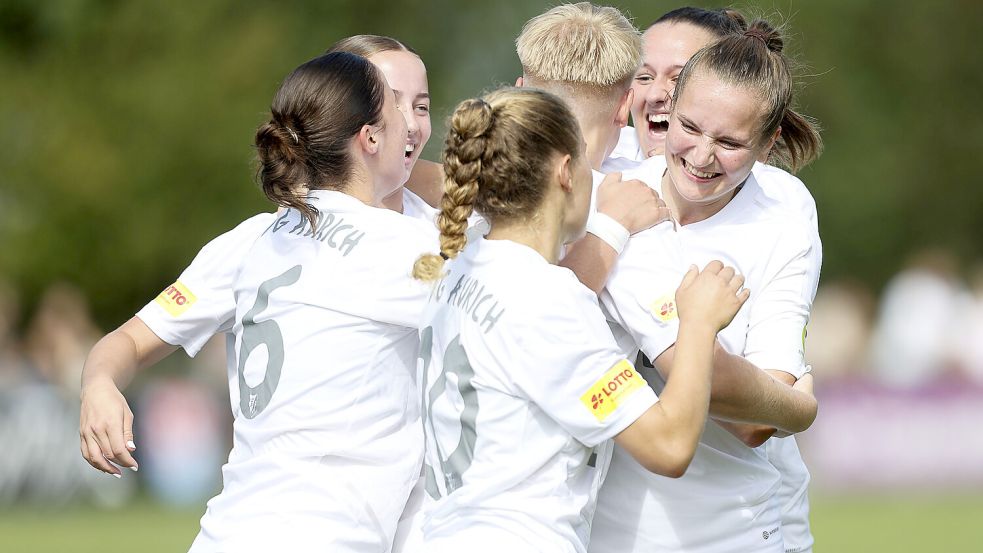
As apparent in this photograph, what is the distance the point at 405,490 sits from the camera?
4062mm

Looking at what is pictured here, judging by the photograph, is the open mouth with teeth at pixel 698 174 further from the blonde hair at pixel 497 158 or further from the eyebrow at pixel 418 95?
the eyebrow at pixel 418 95

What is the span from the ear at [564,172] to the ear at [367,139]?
0.69 m

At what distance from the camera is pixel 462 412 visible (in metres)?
3.72

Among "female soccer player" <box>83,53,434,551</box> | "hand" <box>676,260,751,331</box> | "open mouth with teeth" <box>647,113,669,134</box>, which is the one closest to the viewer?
"hand" <box>676,260,751,331</box>

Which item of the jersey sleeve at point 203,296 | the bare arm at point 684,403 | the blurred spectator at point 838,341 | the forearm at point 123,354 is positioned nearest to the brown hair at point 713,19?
the bare arm at point 684,403

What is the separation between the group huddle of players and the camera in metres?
3.63

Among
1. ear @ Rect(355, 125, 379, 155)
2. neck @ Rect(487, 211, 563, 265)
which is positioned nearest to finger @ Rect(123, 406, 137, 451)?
ear @ Rect(355, 125, 379, 155)

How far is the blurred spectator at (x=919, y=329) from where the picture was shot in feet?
53.5

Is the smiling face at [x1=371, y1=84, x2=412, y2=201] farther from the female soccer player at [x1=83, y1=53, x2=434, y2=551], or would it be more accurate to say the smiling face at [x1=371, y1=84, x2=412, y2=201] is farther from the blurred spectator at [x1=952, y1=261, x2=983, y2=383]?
the blurred spectator at [x1=952, y1=261, x2=983, y2=383]

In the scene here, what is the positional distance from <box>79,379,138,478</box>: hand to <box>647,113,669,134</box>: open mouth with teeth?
1.95 meters

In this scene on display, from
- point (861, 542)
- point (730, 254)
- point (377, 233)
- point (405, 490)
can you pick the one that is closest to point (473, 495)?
point (405, 490)

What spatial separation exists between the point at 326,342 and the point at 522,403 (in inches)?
26.1

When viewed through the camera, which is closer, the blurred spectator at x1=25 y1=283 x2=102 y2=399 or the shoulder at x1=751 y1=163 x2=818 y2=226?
the shoulder at x1=751 y1=163 x2=818 y2=226

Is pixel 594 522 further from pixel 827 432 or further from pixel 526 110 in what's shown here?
pixel 827 432
